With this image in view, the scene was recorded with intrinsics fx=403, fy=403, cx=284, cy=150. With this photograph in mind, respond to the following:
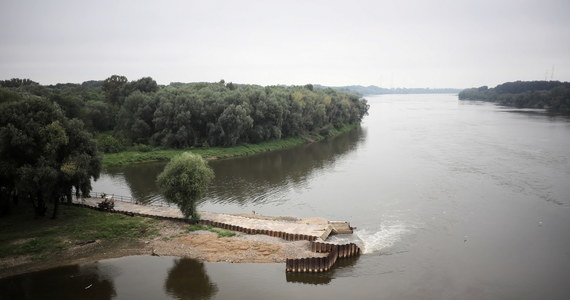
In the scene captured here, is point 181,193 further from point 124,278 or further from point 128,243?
point 124,278

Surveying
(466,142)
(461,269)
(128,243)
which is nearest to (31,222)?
(128,243)

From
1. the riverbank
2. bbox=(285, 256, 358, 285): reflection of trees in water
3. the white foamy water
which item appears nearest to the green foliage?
the riverbank

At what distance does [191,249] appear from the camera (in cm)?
3691

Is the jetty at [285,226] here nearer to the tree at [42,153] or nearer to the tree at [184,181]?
the tree at [184,181]

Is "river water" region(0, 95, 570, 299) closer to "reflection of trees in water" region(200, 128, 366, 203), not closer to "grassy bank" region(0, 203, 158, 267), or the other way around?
"reflection of trees in water" region(200, 128, 366, 203)

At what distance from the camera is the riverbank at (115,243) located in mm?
34625

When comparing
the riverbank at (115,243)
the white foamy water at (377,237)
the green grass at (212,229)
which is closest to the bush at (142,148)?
the riverbank at (115,243)

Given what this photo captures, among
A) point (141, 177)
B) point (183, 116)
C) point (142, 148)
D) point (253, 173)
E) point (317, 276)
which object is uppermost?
point (183, 116)

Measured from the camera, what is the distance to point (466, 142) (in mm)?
95688

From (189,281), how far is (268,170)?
3992 centimetres

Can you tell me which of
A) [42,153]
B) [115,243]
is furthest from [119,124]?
[115,243]

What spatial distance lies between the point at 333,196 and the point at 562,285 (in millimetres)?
27652

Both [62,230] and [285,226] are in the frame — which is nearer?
[62,230]

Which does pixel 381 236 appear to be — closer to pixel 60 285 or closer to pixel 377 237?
pixel 377 237
